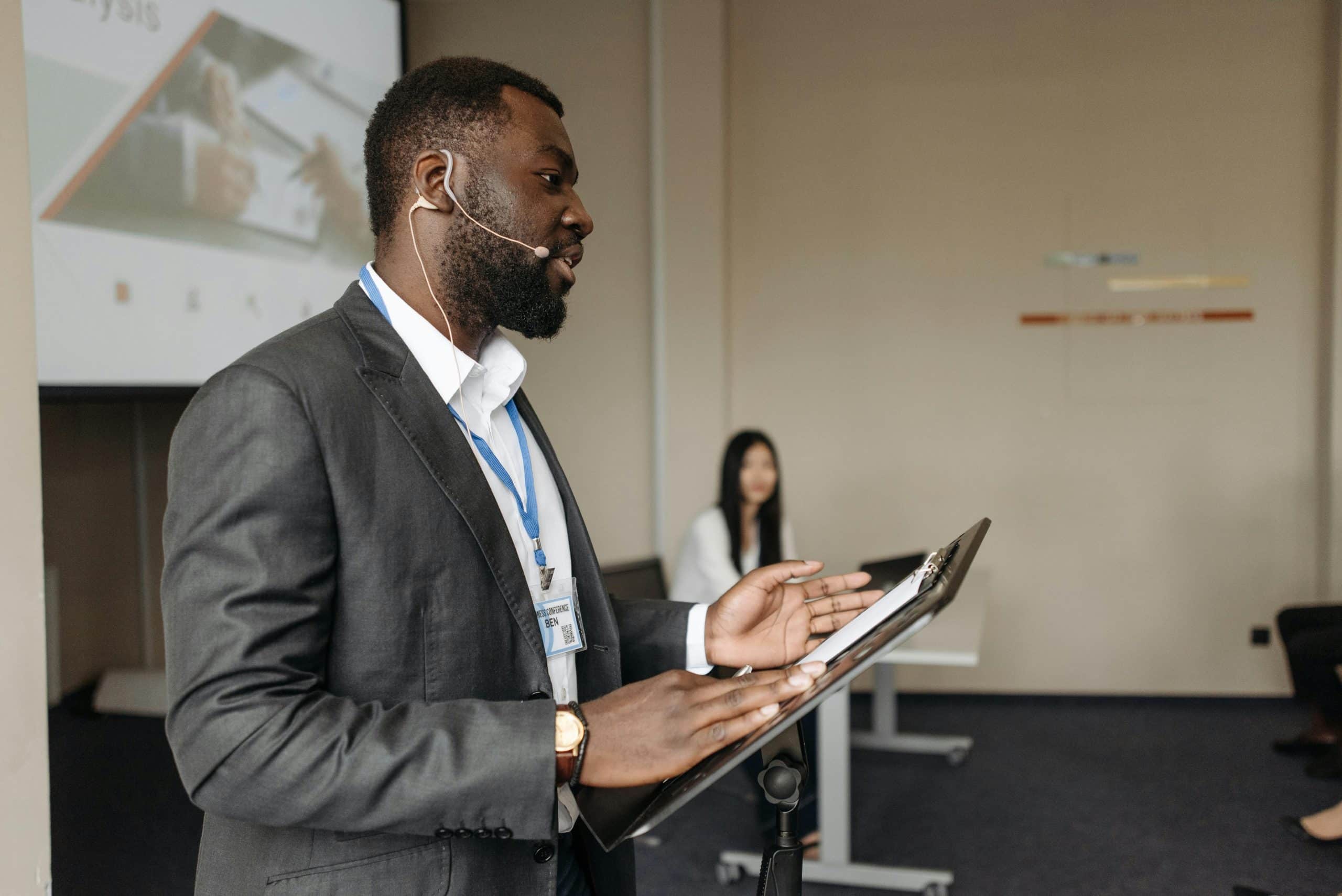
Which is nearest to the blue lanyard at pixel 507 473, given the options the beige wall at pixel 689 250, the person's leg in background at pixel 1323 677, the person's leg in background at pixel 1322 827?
the person's leg in background at pixel 1322 827

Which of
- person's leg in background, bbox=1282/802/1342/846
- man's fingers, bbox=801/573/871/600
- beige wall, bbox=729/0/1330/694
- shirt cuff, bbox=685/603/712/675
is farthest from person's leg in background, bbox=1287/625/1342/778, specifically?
shirt cuff, bbox=685/603/712/675

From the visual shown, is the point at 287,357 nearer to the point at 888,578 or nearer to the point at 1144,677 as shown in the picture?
→ the point at 888,578

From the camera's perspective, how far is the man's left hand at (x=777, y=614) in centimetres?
119

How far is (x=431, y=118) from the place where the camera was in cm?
107

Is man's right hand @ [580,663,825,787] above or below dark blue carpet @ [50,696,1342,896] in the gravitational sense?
above

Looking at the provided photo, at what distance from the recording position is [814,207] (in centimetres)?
448

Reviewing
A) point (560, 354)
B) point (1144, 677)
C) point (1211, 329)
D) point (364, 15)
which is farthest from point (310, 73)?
point (1144, 677)

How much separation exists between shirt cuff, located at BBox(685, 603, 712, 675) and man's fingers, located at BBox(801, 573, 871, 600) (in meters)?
0.14

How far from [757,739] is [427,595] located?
38cm

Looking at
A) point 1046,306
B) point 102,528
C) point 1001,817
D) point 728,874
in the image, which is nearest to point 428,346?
point 728,874

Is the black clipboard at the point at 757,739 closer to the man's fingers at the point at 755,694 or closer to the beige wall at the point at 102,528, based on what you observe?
the man's fingers at the point at 755,694

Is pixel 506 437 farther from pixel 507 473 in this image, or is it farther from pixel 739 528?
pixel 739 528

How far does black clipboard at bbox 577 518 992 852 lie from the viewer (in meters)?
0.73

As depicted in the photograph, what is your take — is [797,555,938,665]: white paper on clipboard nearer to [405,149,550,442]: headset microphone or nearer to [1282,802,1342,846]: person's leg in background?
[405,149,550,442]: headset microphone
